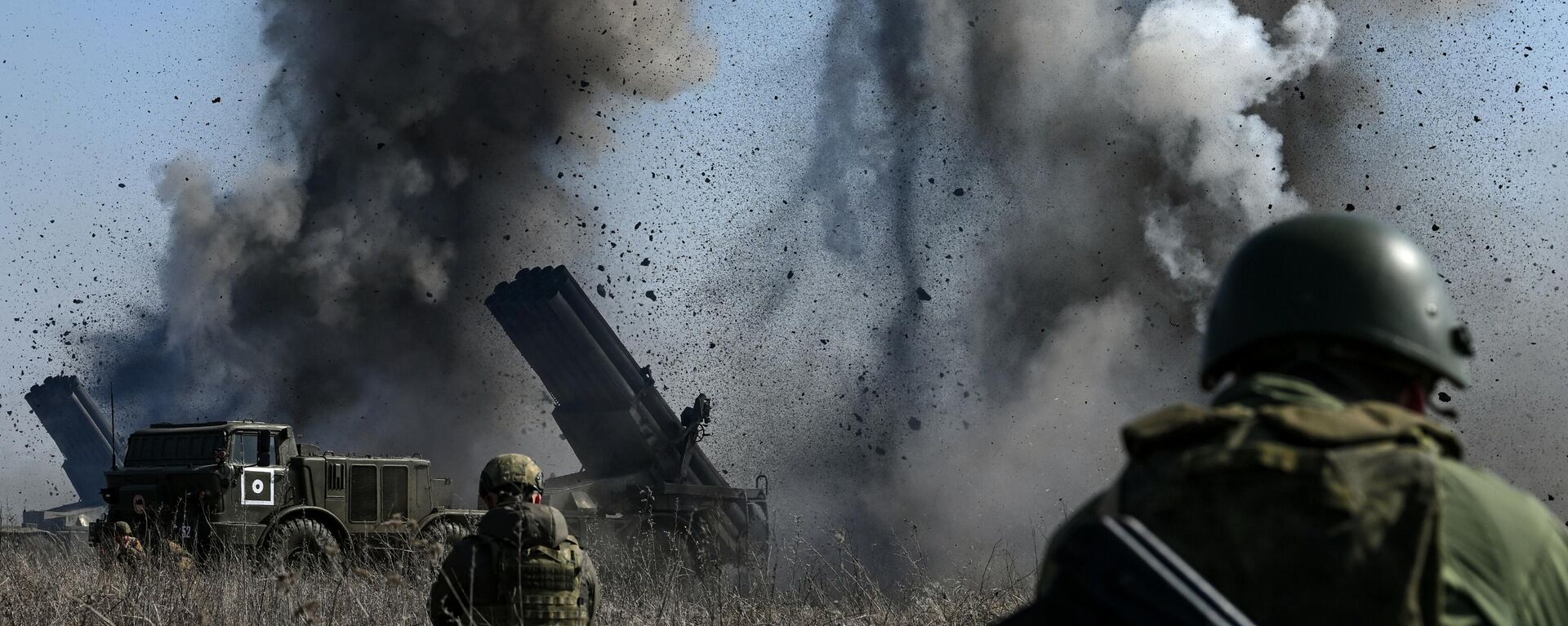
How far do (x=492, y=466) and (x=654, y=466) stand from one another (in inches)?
427

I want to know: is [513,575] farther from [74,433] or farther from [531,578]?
[74,433]

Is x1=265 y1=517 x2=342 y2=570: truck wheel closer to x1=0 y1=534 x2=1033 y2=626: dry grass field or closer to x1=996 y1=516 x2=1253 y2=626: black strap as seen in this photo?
x1=0 y1=534 x2=1033 y2=626: dry grass field

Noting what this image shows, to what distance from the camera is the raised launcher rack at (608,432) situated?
14742 millimetres

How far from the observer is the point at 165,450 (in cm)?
1316

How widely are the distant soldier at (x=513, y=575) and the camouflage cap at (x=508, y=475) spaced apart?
3.7 inches

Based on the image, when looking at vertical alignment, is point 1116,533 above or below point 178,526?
below

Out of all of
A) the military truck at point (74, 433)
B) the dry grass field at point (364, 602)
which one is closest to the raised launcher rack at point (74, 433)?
the military truck at point (74, 433)

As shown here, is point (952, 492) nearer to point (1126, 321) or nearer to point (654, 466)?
point (1126, 321)

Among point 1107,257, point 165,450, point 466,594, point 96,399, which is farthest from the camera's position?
point 96,399

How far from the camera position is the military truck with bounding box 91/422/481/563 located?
12492mm

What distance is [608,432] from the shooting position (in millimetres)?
15516

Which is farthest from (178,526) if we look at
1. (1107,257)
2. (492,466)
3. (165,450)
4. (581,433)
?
(1107,257)

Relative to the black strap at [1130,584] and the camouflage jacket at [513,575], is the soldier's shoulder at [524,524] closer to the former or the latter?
the camouflage jacket at [513,575]

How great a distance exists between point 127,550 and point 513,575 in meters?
5.49
